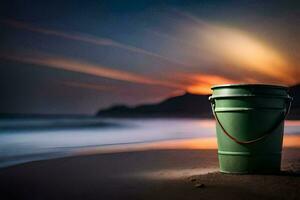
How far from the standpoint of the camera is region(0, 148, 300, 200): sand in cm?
407

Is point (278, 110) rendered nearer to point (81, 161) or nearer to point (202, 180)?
point (202, 180)

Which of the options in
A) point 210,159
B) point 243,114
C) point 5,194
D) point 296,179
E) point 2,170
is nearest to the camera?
point 5,194

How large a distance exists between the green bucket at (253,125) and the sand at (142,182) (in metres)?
0.22

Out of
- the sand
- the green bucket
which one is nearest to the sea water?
the sand

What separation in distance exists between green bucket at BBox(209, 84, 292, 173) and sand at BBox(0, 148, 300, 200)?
0.22 meters

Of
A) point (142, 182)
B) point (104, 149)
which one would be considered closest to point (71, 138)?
point (104, 149)

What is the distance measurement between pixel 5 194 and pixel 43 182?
2.46 ft

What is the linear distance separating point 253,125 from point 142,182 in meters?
1.45

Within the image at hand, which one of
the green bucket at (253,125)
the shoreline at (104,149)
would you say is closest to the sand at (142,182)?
the green bucket at (253,125)

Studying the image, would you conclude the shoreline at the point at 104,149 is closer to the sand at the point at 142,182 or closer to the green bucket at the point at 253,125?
the sand at the point at 142,182

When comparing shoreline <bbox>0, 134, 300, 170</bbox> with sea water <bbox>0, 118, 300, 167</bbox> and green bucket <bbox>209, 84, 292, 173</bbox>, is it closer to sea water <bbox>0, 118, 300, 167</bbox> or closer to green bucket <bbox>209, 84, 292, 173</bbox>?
sea water <bbox>0, 118, 300, 167</bbox>

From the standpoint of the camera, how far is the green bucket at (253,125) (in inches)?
197

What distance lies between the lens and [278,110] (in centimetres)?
508

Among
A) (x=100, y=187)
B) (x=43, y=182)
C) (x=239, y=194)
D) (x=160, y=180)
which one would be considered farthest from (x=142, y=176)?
(x=239, y=194)
